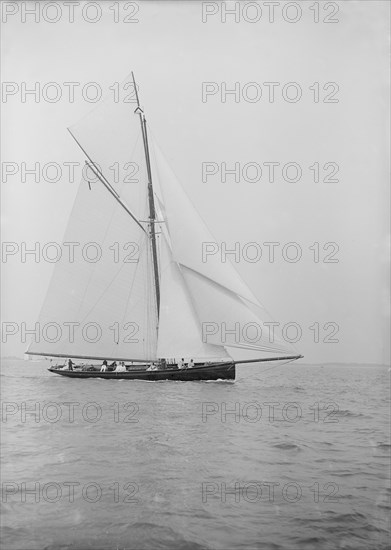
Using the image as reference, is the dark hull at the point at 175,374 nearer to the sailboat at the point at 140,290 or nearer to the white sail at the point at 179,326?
the sailboat at the point at 140,290

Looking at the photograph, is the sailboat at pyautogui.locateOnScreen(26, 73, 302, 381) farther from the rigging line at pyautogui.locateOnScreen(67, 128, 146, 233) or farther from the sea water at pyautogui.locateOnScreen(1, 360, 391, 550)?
the sea water at pyautogui.locateOnScreen(1, 360, 391, 550)

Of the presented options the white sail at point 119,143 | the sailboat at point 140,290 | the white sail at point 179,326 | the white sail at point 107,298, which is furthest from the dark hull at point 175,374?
the white sail at point 119,143

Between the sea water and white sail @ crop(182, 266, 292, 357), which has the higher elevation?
white sail @ crop(182, 266, 292, 357)

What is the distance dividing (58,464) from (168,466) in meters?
0.47

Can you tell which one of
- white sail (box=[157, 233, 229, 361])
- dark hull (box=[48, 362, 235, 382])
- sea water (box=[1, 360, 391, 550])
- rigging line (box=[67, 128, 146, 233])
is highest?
rigging line (box=[67, 128, 146, 233])

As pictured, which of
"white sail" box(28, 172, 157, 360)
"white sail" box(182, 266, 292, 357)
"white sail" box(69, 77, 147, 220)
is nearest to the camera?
"white sail" box(69, 77, 147, 220)

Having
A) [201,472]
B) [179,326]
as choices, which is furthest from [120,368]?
[201,472]

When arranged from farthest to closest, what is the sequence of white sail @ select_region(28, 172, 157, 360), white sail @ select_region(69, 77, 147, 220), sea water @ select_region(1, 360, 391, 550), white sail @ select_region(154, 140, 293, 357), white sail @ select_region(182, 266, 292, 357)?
white sail @ select_region(28, 172, 157, 360), white sail @ select_region(182, 266, 292, 357), white sail @ select_region(154, 140, 293, 357), white sail @ select_region(69, 77, 147, 220), sea water @ select_region(1, 360, 391, 550)

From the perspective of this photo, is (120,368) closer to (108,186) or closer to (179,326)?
(179,326)

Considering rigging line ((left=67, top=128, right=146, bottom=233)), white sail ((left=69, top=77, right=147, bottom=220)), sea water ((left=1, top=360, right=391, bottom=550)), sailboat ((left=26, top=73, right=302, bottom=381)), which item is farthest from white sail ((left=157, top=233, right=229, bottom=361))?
sea water ((left=1, top=360, right=391, bottom=550))

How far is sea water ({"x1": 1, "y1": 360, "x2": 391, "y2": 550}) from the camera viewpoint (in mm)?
1993

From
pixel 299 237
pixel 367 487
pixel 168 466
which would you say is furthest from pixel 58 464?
pixel 299 237

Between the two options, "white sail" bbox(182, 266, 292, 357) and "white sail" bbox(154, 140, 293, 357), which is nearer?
"white sail" bbox(154, 140, 293, 357)

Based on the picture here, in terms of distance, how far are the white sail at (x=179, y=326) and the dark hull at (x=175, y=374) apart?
57cm
